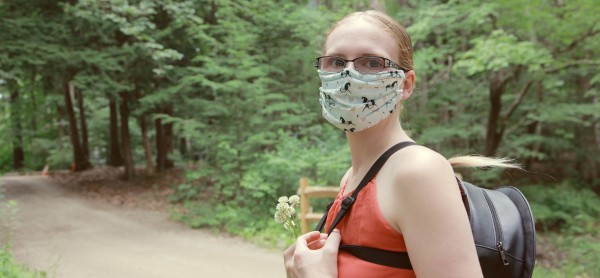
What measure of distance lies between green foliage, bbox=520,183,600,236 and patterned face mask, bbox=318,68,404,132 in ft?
34.8

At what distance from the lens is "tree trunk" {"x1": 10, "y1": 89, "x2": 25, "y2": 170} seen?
967 inches

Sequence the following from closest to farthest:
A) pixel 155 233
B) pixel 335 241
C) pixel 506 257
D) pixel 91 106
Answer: pixel 506 257
pixel 335 241
pixel 155 233
pixel 91 106

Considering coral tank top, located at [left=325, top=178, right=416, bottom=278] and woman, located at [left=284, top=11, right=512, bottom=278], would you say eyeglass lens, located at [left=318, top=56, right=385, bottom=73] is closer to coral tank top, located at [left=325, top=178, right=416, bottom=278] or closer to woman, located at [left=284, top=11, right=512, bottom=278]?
woman, located at [left=284, top=11, right=512, bottom=278]

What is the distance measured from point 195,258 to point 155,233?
240 centimetres

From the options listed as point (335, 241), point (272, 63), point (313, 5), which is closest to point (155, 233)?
point (272, 63)

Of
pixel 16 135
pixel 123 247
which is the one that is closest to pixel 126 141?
pixel 123 247

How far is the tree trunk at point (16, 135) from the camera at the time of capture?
24553 mm

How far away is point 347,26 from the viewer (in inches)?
52.1

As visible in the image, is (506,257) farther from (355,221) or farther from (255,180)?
(255,180)

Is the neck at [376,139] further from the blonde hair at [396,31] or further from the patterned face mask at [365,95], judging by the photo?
the blonde hair at [396,31]

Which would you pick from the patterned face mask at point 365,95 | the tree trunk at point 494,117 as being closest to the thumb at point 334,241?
the patterned face mask at point 365,95

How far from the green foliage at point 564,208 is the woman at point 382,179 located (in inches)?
417

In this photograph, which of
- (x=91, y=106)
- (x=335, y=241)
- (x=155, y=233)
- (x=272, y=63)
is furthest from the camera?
(x=91, y=106)

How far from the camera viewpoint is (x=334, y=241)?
1259 millimetres
